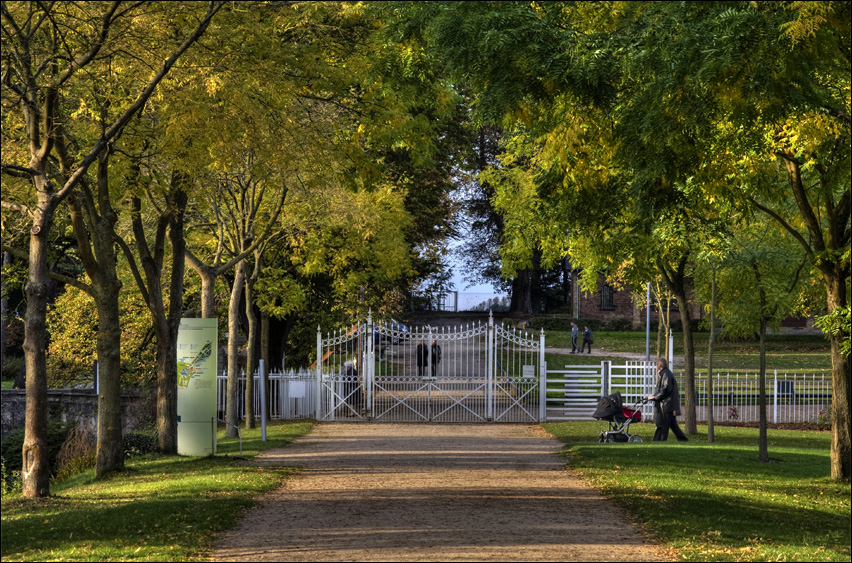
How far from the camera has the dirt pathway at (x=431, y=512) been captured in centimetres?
887

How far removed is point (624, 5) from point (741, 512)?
5.78 m

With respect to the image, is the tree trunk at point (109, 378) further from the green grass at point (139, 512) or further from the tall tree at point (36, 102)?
the tall tree at point (36, 102)

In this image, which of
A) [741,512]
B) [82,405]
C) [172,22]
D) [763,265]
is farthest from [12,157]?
[82,405]

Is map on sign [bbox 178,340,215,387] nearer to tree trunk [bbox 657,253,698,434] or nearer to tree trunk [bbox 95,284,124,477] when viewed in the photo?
Answer: tree trunk [bbox 95,284,124,477]

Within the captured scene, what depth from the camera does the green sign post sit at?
55.9ft

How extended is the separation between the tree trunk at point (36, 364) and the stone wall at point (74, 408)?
713 inches

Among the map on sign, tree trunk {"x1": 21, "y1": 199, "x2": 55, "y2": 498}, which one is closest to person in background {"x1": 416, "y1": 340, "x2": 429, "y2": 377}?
the map on sign

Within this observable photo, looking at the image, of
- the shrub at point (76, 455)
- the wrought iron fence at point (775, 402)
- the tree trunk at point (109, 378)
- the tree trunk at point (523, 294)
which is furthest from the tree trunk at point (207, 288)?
the tree trunk at point (523, 294)

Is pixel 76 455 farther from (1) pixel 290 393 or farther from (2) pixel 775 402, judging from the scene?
(2) pixel 775 402

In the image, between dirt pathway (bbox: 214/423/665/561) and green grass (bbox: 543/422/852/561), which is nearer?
dirt pathway (bbox: 214/423/665/561)

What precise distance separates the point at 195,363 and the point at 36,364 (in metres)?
5.05

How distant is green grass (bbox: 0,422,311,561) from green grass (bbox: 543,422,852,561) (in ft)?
15.2

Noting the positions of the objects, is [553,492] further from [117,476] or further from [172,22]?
[172,22]

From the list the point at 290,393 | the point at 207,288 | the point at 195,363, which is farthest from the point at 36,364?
the point at 290,393
